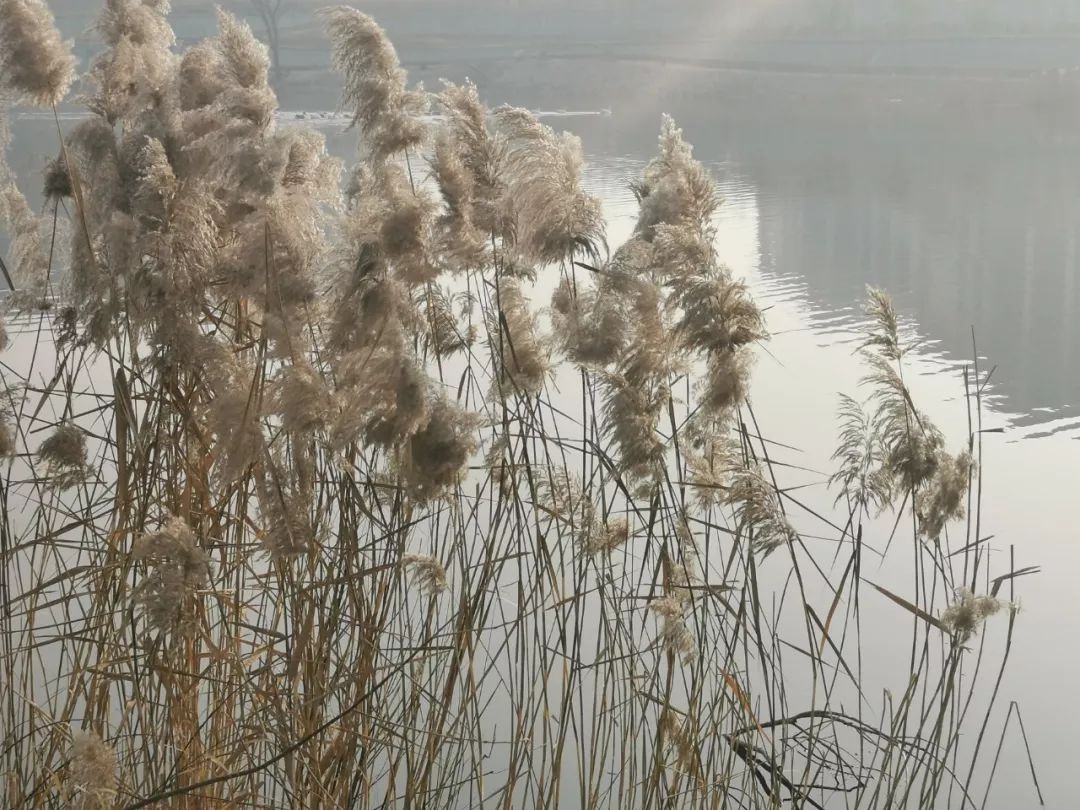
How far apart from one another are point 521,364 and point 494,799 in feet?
3.96

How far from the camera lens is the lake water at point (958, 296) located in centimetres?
300

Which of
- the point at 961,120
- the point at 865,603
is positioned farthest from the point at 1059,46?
the point at 865,603

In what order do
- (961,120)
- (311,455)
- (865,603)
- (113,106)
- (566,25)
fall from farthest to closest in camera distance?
(566,25), (961,120), (865,603), (311,455), (113,106)

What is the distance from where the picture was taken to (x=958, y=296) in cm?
537

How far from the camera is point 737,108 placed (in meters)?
16.1

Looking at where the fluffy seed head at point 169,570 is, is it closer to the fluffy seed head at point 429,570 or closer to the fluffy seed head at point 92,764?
the fluffy seed head at point 92,764

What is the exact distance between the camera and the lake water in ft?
9.83

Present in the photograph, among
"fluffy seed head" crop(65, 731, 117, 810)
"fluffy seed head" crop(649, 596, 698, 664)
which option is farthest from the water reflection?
"fluffy seed head" crop(649, 596, 698, 664)

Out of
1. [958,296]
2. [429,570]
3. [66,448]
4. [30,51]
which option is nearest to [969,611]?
[429,570]

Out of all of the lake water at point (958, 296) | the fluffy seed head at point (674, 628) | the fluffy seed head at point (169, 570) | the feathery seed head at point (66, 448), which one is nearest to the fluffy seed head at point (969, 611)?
the fluffy seed head at point (674, 628)

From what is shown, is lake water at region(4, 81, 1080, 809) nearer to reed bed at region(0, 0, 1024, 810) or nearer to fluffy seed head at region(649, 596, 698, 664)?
reed bed at region(0, 0, 1024, 810)

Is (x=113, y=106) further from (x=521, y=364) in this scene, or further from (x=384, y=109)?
(x=521, y=364)

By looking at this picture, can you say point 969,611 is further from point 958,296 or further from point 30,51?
point 958,296

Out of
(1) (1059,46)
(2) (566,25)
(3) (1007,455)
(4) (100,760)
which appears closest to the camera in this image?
(4) (100,760)
